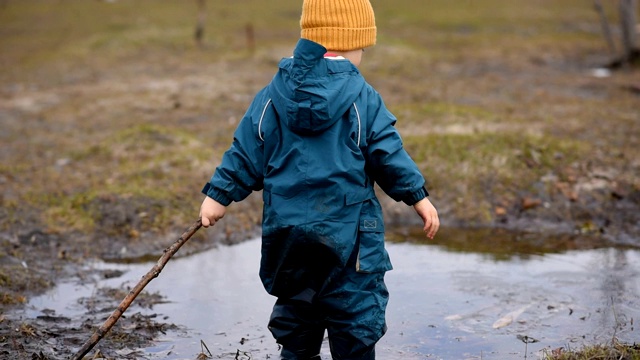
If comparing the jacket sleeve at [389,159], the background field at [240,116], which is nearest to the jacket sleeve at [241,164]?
the jacket sleeve at [389,159]

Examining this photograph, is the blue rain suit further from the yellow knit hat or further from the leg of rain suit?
the yellow knit hat

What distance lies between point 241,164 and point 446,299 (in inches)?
79.3

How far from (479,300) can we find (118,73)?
11.9m

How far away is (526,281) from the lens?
523cm

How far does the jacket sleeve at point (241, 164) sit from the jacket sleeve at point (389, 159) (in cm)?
48

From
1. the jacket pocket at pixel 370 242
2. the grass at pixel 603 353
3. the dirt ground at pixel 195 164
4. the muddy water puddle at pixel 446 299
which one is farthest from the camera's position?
the dirt ground at pixel 195 164

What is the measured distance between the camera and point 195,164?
25.0 ft

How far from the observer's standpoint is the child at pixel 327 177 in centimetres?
328

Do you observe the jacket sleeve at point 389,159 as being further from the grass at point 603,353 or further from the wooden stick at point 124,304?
the grass at point 603,353

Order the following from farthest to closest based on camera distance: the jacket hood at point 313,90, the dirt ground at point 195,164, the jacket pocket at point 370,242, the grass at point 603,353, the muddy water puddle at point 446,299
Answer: the dirt ground at point 195,164 < the muddy water puddle at point 446,299 < the grass at point 603,353 < the jacket pocket at point 370,242 < the jacket hood at point 313,90

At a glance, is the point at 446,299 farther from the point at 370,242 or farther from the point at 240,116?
Result: the point at 240,116

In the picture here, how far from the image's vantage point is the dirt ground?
18.4ft

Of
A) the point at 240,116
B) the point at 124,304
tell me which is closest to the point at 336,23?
the point at 124,304

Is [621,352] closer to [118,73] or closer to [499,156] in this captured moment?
[499,156]
